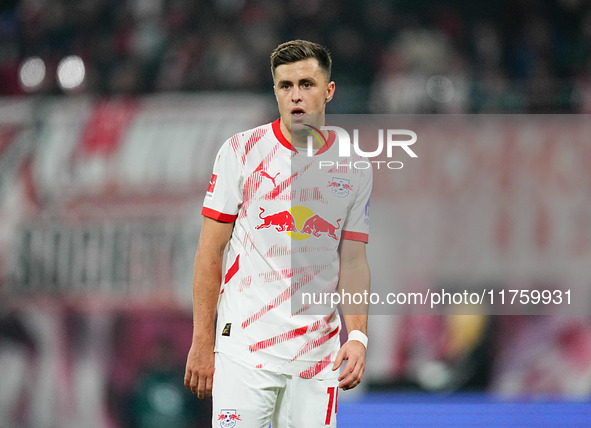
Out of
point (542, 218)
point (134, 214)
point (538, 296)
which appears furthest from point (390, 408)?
point (134, 214)

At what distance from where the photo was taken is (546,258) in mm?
4816

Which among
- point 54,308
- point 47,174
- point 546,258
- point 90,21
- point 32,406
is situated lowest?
point 32,406

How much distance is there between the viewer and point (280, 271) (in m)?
2.37

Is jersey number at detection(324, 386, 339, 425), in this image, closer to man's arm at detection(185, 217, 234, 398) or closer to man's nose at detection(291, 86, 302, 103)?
man's arm at detection(185, 217, 234, 398)

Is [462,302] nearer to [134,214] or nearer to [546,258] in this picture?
[546,258]

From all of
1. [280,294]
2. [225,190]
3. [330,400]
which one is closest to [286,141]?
[225,190]

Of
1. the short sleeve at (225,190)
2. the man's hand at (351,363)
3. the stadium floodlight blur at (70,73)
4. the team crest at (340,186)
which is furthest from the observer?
the stadium floodlight blur at (70,73)

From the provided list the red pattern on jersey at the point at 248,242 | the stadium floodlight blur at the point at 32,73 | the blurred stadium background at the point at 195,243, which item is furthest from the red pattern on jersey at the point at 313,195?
the stadium floodlight blur at the point at 32,73

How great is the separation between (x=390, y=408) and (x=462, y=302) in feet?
2.60

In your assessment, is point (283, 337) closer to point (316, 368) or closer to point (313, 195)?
point (316, 368)

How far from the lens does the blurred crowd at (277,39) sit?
5.52 metres

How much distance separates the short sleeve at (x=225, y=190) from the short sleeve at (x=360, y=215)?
0.37m

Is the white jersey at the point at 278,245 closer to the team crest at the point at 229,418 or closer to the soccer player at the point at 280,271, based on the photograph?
the soccer player at the point at 280,271

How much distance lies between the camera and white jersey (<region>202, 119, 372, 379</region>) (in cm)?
236
